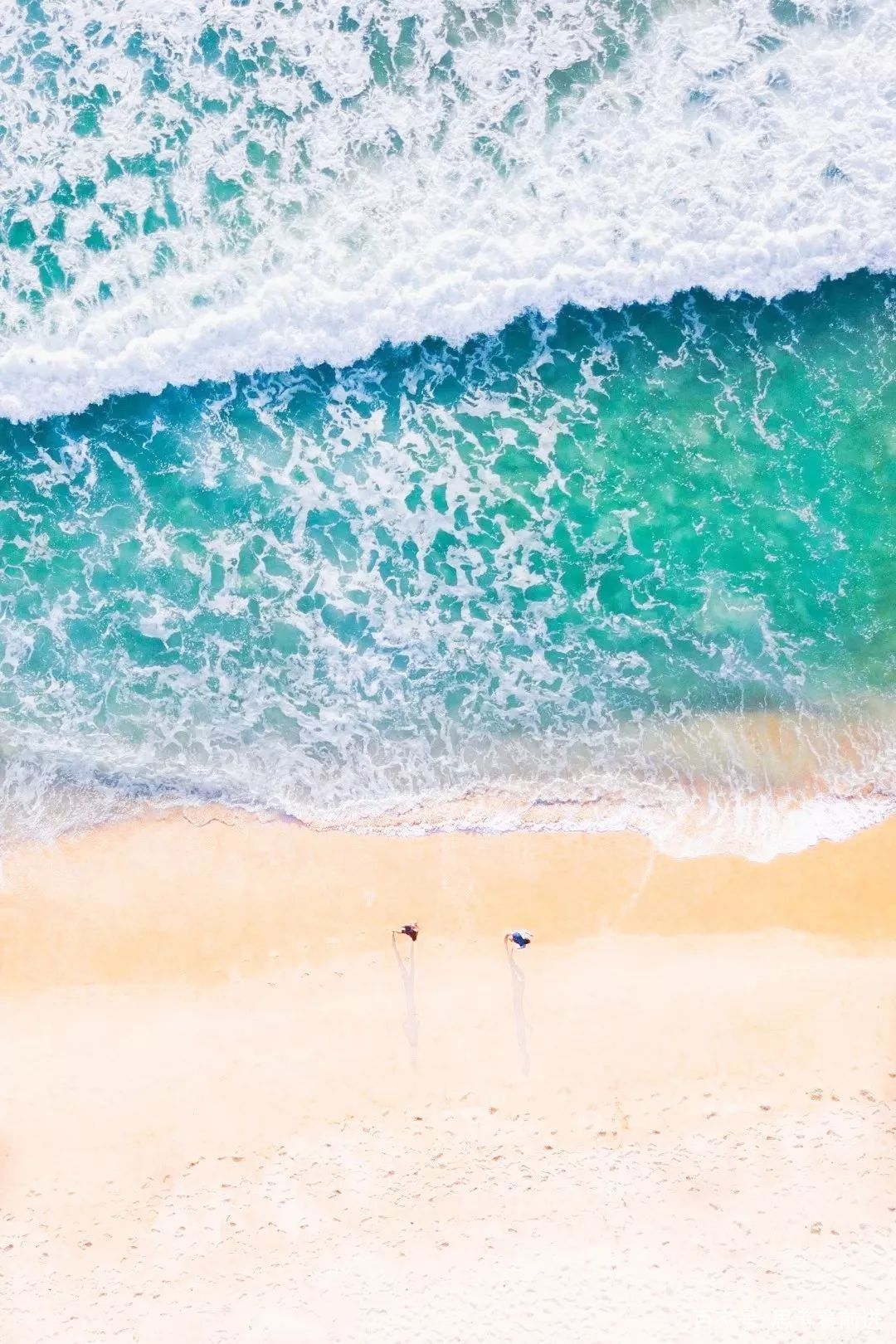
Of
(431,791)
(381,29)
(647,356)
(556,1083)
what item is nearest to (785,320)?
(647,356)

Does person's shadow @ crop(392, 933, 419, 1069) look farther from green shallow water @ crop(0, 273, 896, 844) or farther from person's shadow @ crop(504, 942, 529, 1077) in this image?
green shallow water @ crop(0, 273, 896, 844)

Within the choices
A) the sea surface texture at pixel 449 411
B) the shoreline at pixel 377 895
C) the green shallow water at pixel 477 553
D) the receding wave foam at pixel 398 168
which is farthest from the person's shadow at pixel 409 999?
the receding wave foam at pixel 398 168

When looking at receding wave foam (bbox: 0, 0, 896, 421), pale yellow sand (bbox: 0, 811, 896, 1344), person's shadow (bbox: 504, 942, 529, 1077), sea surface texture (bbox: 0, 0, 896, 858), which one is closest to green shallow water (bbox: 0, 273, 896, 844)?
sea surface texture (bbox: 0, 0, 896, 858)

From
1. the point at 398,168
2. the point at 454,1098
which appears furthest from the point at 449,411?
the point at 454,1098

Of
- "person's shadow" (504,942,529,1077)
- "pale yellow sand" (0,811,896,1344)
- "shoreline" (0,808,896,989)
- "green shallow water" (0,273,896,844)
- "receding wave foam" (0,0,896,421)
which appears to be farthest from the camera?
"green shallow water" (0,273,896,844)

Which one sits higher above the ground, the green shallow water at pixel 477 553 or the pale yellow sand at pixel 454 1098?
the green shallow water at pixel 477 553

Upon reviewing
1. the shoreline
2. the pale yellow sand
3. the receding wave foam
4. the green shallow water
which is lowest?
the pale yellow sand

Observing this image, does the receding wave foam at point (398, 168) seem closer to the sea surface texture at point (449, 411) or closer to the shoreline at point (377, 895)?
the sea surface texture at point (449, 411)
